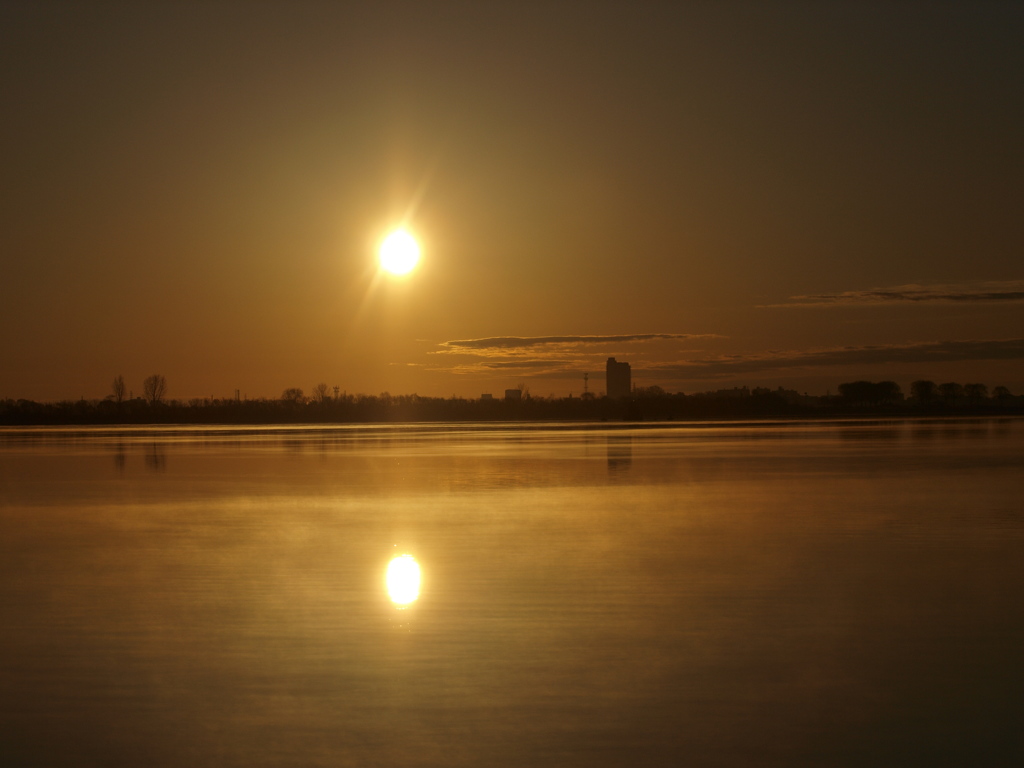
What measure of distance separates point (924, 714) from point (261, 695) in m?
4.39

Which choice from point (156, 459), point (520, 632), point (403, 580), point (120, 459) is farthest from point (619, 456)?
point (520, 632)

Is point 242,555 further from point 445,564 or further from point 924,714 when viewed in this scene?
point 924,714

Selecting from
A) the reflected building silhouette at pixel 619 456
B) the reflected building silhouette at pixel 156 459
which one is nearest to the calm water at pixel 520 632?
the reflected building silhouette at pixel 619 456

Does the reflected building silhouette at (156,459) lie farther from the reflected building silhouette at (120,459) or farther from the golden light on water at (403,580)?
the golden light on water at (403,580)

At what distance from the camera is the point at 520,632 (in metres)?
8.34

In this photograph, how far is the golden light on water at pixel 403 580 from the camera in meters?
9.74

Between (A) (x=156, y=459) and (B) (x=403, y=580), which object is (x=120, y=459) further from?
(B) (x=403, y=580)

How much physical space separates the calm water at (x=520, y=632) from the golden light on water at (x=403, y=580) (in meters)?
0.16

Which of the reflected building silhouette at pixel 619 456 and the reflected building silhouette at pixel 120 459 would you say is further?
the reflected building silhouette at pixel 120 459

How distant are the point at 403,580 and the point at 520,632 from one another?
8.60 feet

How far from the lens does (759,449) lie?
113 feet

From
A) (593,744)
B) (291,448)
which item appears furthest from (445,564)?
(291,448)

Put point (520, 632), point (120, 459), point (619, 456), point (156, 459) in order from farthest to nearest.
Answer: point (120, 459), point (156, 459), point (619, 456), point (520, 632)

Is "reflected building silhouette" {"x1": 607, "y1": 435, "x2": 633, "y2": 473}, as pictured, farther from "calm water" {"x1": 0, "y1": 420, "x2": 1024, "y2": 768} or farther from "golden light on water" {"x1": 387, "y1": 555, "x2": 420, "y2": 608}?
"golden light on water" {"x1": 387, "y1": 555, "x2": 420, "y2": 608}
